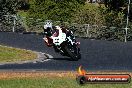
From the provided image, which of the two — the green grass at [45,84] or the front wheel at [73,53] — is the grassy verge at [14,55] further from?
the green grass at [45,84]

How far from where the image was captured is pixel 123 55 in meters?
26.3

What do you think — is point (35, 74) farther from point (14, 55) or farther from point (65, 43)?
point (14, 55)

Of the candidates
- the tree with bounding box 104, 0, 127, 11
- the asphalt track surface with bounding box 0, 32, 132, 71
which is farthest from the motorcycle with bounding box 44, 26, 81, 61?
the tree with bounding box 104, 0, 127, 11

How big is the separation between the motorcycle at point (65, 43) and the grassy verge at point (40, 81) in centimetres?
309

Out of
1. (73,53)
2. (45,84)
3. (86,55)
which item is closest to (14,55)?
(73,53)

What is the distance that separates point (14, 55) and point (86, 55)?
13.6 ft

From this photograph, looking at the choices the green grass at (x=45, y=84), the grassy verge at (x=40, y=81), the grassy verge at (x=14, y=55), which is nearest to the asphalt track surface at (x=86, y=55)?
the grassy verge at (x=14, y=55)

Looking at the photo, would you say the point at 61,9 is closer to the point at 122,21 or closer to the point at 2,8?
the point at 2,8

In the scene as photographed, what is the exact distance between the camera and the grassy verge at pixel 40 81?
14.4 metres

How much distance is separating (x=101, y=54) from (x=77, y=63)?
4.65 metres

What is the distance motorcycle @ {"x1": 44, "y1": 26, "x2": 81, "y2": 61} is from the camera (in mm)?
20844

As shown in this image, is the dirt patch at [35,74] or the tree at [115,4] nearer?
the dirt patch at [35,74]

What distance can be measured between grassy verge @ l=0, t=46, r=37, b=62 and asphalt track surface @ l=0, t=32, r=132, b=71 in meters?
1.31

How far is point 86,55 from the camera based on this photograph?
2572 centimetres
